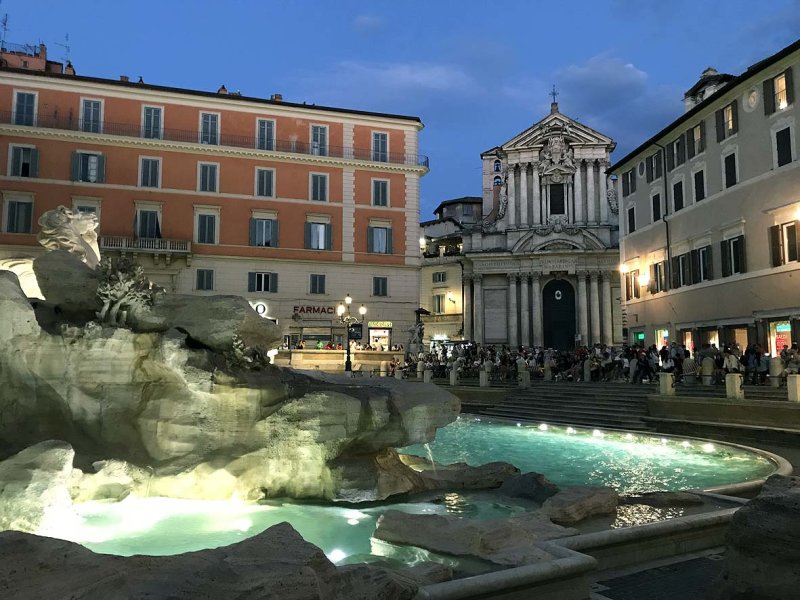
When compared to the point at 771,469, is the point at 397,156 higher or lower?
higher

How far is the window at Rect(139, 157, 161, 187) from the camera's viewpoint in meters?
35.5

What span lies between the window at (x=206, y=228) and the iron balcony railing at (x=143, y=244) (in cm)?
101

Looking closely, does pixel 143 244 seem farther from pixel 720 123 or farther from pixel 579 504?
pixel 579 504

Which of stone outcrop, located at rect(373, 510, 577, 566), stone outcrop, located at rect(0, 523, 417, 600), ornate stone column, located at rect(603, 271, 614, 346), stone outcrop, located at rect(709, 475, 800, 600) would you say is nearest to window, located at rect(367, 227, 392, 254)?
ornate stone column, located at rect(603, 271, 614, 346)

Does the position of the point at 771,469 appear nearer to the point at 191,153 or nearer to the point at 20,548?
the point at 20,548

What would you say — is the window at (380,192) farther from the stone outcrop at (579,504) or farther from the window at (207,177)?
the stone outcrop at (579,504)

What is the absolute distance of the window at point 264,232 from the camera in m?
37.1

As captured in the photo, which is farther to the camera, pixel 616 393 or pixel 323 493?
pixel 616 393

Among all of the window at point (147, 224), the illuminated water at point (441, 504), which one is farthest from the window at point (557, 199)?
the illuminated water at point (441, 504)

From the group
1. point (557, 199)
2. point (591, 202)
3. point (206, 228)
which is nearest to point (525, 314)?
point (557, 199)

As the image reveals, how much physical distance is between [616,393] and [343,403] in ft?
49.2

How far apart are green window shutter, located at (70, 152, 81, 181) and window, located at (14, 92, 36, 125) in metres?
2.66

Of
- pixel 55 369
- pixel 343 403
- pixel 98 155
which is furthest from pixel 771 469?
pixel 98 155

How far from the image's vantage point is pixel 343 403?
8406 millimetres
